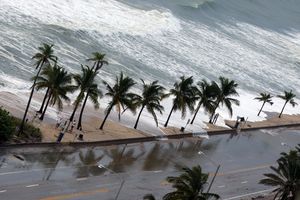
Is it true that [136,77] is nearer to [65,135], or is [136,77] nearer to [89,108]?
[89,108]

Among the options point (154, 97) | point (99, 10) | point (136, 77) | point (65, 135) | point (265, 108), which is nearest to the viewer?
point (65, 135)

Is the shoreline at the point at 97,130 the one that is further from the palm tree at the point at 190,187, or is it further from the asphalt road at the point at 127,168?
the palm tree at the point at 190,187

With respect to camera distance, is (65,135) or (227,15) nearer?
(65,135)

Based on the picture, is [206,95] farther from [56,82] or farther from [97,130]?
[56,82]

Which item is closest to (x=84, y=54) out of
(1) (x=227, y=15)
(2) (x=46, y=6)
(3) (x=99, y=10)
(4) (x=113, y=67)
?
(4) (x=113, y=67)

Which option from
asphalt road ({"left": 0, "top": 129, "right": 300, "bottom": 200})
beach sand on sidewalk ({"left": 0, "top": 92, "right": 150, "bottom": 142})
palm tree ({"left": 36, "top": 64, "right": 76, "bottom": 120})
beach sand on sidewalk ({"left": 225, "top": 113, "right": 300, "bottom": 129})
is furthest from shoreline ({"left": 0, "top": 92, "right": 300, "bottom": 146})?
beach sand on sidewalk ({"left": 225, "top": 113, "right": 300, "bottom": 129})

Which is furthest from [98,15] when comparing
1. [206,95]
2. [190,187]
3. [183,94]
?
[190,187]

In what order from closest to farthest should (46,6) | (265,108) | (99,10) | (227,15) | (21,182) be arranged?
(21,182)
(265,108)
(46,6)
(99,10)
(227,15)
